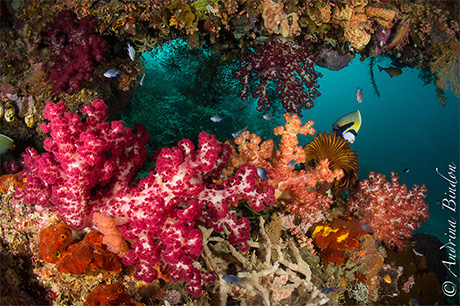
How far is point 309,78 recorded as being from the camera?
494cm

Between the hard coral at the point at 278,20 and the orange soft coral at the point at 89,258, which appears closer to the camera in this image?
the orange soft coral at the point at 89,258

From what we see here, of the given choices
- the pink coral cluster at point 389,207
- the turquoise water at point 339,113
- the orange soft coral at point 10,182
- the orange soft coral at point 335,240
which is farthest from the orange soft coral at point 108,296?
the pink coral cluster at point 389,207

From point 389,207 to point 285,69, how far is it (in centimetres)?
322

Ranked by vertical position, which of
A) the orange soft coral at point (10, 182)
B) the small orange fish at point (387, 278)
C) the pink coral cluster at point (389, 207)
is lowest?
the orange soft coral at point (10, 182)

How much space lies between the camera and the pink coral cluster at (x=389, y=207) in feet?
14.8

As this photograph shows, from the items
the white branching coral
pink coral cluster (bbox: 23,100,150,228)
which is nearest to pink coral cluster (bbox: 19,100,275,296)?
pink coral cluster (bbox: 23,100,150,228)

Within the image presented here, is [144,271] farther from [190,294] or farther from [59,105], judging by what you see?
[59,105]

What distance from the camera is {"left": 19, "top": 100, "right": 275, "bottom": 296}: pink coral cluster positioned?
8.21 feet

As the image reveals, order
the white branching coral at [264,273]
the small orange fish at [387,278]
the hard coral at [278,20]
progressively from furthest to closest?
1. the small orange fish at [387,278]
2. the hard coral at [278,20]
3. the white branching coral at [264,273]

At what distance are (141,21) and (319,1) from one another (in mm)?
3096

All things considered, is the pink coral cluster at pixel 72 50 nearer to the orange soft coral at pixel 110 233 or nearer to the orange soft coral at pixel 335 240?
the orange soft coral at pixel 110 233

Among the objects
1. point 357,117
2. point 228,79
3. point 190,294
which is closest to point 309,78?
point 357,117

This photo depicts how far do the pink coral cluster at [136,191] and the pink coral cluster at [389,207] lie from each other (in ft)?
9.17

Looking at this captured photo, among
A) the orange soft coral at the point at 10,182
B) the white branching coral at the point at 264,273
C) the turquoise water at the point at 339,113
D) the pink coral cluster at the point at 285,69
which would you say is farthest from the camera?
the turquoise water at the point at 339,113
